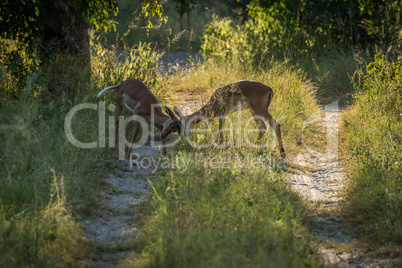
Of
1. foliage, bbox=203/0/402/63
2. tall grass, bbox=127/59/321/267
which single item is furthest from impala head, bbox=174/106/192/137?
foliage, bbox=203/0/402/63

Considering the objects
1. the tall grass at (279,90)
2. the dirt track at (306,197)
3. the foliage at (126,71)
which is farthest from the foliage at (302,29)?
the dirt track at (306,197)

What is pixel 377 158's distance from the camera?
555 cm

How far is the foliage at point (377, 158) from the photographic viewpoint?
4305 millimetres

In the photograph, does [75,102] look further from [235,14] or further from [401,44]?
[235,14]

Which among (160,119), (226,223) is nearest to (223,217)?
(226,223)

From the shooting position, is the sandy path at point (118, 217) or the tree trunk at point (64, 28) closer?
the sandy path at point (118, 217)

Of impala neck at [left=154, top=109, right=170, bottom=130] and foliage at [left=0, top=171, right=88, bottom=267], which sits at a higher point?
impala neck at [left=154, top=109, right=170, bottom=130]

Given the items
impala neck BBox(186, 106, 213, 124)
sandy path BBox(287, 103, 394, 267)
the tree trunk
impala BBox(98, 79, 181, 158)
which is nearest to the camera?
sandy path BBox(287, 103, 394, 267)

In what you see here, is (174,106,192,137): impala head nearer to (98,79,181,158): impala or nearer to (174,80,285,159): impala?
(98,79,181,158): impala

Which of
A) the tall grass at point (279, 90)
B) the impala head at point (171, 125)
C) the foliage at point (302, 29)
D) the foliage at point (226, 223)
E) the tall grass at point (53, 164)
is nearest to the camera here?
the foliage at point (226, 223)

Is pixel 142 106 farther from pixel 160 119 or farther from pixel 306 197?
pixel 306 197

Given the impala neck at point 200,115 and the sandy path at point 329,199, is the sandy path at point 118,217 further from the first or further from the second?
the sandy path at point 329,199

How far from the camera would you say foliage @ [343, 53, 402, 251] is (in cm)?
430

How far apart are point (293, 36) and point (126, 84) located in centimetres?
586
